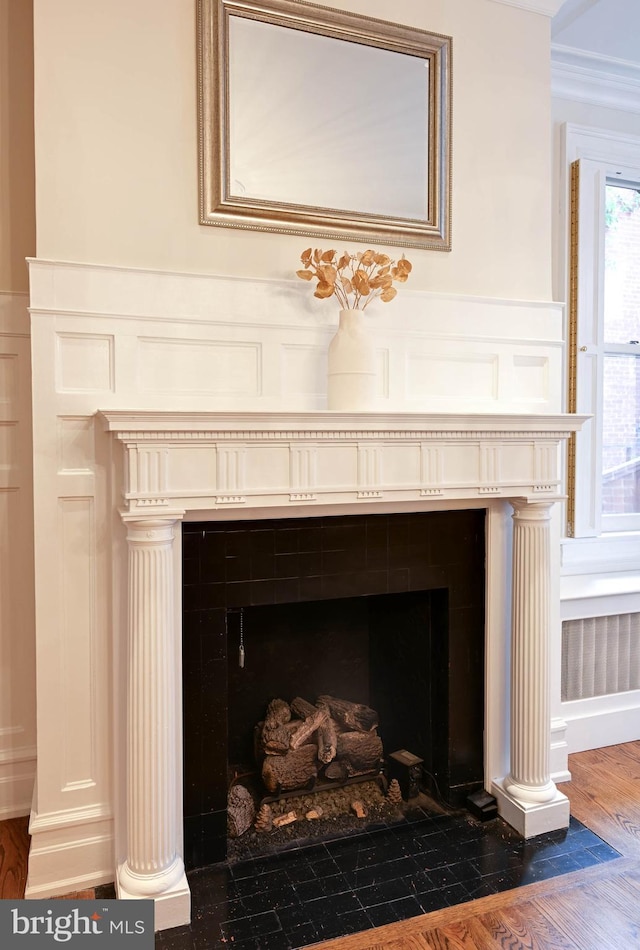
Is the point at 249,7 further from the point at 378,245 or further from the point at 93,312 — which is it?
the point at 93,312

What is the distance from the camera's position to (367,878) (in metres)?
1.97

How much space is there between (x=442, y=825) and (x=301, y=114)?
2.42 meters

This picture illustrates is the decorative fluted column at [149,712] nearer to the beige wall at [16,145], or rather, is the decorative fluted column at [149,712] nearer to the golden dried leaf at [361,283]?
the golden dried leaf at [361,283]

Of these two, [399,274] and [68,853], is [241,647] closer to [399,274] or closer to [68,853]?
[68,853]

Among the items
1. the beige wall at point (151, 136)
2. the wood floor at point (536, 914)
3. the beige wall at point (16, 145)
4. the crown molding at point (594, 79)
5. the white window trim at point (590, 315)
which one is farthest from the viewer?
the white window trim at point (590, 315)

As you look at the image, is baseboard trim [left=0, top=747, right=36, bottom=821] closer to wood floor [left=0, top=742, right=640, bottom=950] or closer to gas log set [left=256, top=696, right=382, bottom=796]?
wood floor [left=0, top=742, right=640, bottom=950]

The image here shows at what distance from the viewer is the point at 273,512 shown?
1.98 meters

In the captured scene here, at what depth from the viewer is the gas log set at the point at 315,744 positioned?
90.4 inches

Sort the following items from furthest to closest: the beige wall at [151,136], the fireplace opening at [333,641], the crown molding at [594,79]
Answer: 1. the crown molding at [594,79]
2. the fireplace opening at [333,641]
3. the beige wall at [151,136]

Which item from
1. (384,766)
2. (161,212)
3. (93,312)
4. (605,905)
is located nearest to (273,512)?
(93,312)

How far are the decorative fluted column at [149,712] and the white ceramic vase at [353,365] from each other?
66 centimetres

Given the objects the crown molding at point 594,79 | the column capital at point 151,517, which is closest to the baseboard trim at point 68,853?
the column capital at point 151,517

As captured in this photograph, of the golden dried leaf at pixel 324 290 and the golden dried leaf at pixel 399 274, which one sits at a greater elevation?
the golden dried leaf at pixel 399 274

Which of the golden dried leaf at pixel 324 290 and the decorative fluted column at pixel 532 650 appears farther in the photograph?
the decorative fluted column at pixel 532 650
